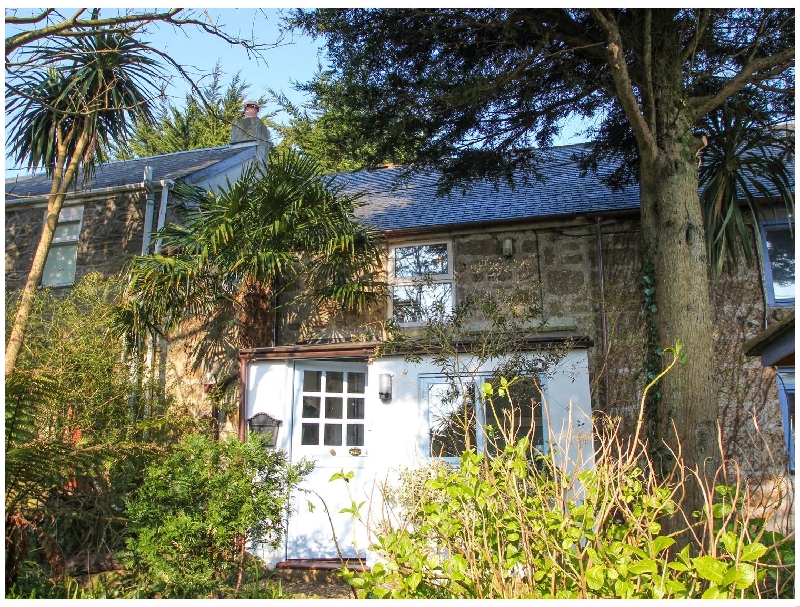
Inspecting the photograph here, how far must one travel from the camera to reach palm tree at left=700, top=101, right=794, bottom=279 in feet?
26.6

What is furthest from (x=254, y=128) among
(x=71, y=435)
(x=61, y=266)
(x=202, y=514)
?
(x=202, y=514)

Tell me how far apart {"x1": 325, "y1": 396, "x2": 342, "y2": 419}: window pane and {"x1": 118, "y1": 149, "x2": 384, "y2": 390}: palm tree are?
4.74 ft

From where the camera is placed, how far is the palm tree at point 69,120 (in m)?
6.76

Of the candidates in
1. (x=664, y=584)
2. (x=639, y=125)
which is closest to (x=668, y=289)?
(x=639, y=125)

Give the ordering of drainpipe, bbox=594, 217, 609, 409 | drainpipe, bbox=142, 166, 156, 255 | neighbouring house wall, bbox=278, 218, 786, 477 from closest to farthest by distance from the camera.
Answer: neighbouring house wall, bbox=278, 218, 786, 477, drainpipe, bbox=594, 217, 609, 409, drainpipe, bbox=142, 166, 156, 255

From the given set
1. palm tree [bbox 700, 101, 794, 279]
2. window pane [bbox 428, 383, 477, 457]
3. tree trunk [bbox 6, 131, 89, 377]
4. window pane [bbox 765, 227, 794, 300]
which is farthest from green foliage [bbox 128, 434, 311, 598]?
window pane [bbox 765, 227, 794, 300]

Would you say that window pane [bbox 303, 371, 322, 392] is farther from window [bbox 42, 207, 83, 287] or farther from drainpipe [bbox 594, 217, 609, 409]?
window [bbox 42, 207, 83, 287]

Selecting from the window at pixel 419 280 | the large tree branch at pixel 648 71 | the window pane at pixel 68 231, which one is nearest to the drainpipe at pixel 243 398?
the window at pixel 419 280

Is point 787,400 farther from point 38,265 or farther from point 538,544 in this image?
point 38,265

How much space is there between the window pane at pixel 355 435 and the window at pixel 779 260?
18.9ft

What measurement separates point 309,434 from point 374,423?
4.48 ft

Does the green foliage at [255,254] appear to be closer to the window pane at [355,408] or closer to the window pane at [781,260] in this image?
the window pane at [355,408]

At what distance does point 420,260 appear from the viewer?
34.5 ft

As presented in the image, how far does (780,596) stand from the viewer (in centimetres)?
309
